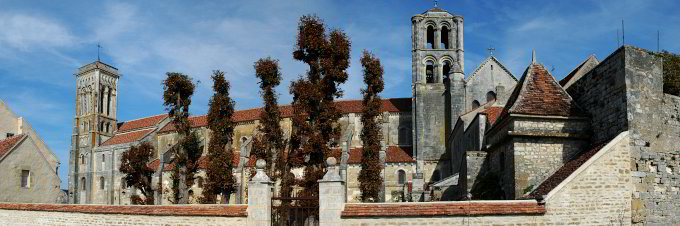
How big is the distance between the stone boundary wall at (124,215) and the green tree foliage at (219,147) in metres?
14.3

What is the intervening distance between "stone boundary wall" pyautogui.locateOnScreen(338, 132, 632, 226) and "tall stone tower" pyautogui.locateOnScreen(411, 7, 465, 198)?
3146 centimetres

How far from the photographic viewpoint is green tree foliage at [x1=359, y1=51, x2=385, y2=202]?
104 ft

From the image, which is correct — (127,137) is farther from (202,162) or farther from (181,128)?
(181,128)

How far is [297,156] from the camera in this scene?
29125 mm

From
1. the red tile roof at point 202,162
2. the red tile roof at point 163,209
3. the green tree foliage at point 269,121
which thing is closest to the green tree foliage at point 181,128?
the green tree foliage at point 269,121

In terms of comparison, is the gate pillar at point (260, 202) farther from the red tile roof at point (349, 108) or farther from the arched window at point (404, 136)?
the arched window at point (404, 136)

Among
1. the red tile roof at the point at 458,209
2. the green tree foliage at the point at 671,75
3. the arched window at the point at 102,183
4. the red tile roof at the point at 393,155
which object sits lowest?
Result: the arched window at the point at 102,183

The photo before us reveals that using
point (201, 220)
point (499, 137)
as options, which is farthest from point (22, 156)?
point (499, 137)

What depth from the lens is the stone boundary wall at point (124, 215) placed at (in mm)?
16406

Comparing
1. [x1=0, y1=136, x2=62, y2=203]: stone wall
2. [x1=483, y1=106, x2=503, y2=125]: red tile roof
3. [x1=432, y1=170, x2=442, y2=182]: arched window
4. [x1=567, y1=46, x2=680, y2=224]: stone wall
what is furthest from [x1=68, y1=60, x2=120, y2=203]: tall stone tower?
[x1=567, y1=46, x2=680, y2=224]: stone wall

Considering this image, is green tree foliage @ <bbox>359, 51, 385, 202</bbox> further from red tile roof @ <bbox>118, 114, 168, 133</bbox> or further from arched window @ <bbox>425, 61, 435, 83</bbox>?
red tile roof @ <bbox>118, 114, 168, 133</bbox>

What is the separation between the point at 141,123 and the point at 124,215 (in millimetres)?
54754

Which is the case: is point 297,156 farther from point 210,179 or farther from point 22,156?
point 22,156

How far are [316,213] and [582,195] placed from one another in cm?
615
